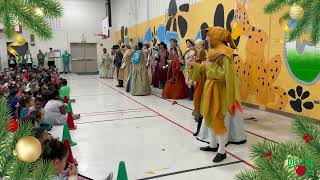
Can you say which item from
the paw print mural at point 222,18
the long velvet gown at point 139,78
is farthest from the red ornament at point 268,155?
the long velvet gown at point 139,78

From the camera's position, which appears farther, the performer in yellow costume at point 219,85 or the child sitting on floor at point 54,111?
the child sitting on floor at point 54,111

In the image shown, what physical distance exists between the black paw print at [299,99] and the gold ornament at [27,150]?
4.87 meters

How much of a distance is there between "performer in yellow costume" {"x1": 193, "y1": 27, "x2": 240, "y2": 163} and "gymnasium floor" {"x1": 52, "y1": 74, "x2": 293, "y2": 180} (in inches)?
12.7

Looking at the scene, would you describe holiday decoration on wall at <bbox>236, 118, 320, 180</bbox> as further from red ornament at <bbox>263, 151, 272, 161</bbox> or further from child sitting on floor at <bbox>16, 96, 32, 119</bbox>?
child sitting on floor at <bbox>16, 96, 32, 119</bbox>

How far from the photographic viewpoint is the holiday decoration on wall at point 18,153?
63 centimetres

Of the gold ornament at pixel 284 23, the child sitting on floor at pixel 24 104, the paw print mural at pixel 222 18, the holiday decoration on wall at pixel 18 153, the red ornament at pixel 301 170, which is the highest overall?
the paw print mural at pixel 222 18

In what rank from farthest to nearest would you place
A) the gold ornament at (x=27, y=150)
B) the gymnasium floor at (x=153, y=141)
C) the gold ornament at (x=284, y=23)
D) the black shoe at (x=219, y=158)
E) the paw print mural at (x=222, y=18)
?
1. the paw print mural at (x=222, y=18)
2. the black shoe at (x=219, y=158)
3. the gymnasium floor at (x=153, y=141)
4. the gold ornament at (x=284, y=23)
5. the gold ornament at (x=27, y=150)

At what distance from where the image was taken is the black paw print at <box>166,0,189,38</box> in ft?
27.7

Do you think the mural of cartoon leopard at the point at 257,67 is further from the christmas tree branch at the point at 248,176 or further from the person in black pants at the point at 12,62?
the person in black pants at the point at 12,62

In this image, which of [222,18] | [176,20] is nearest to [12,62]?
[176,20]

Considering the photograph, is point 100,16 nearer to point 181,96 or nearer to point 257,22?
point 181,96

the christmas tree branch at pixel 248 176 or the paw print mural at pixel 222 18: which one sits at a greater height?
the paw print mural at pixel 222 18

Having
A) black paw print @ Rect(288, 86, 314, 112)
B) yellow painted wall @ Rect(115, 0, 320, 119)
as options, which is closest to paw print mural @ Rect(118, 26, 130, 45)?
yellow painted wall @ Rect(115, 0, 320, 119)

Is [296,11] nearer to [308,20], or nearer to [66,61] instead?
[308,20]
